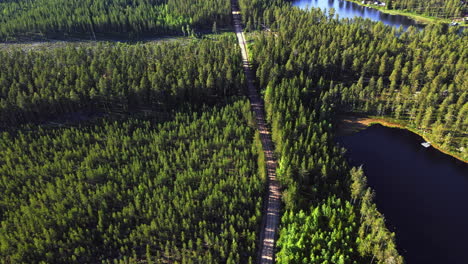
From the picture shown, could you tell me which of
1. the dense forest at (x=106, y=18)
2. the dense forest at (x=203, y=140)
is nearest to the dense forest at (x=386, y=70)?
the dense forest at (x=203, y=140)

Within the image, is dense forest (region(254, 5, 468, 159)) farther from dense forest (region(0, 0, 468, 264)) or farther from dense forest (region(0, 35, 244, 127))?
dense forest (region(0, 35, 244, 127))

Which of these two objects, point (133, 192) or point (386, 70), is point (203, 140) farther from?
point (386, 70)

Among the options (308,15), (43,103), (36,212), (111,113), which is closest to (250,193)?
(36,212)

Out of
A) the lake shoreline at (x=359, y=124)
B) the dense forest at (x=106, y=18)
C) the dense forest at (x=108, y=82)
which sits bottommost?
the lake shoreline at (x=359, y=124)

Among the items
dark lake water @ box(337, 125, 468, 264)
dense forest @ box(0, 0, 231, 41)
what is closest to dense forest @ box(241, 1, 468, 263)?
dark lake water @ box(337, 125, 468, 264)

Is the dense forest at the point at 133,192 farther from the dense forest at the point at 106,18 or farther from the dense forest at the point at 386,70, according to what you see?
the dense forest at the point at 106,18

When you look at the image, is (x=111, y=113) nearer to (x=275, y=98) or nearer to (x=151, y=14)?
(x=275, y=98)

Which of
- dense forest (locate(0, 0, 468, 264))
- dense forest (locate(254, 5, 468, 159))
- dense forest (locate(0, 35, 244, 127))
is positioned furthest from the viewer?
dense forest (locate(254, 5, 468, 159))
